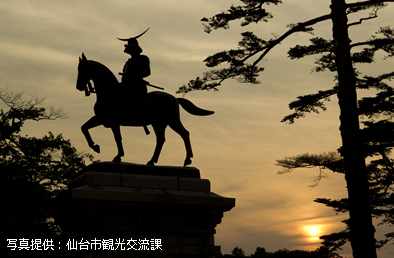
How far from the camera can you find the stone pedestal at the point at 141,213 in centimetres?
857

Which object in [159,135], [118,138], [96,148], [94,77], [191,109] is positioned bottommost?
[96,148]

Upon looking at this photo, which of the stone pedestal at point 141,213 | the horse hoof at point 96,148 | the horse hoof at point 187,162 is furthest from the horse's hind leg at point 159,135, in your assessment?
the horse hoof at point 96,148

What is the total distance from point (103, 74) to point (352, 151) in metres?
8.15

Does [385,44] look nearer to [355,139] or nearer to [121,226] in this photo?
[355,139]

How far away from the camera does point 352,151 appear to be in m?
14.3

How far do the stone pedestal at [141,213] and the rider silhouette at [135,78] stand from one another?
134cm

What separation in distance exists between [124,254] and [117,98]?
3.26 m

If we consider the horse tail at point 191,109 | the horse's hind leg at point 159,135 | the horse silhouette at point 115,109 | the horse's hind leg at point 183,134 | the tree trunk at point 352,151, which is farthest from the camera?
the tree trunk at point 352,151

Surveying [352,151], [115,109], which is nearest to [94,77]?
[115,109]

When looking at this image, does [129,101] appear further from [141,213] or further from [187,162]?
[141,213]

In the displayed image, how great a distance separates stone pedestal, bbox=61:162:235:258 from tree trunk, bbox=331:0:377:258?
5888mm

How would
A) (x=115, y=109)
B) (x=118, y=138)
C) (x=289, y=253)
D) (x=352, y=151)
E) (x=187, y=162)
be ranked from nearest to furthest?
1. (x=115, y=109)
2. (x=118, y=138)
3. (x=187, y=162)
4. (x=352, y=151)
5. (x=289, y=253)

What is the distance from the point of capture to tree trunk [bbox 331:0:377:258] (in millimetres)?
13734

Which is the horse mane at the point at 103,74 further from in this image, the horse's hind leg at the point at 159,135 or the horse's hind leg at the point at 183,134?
the horse's hind leg at the point at 183,134
